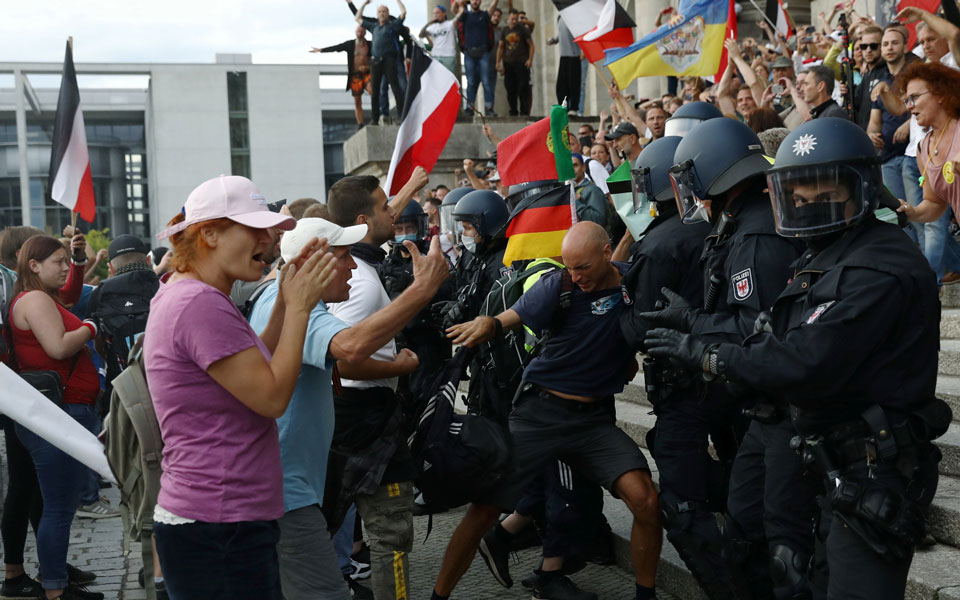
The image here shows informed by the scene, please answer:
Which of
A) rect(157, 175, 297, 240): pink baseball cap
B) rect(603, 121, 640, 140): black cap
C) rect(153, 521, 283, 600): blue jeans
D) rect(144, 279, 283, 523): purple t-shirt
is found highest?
rect(603, 121, 640, 140): black cap

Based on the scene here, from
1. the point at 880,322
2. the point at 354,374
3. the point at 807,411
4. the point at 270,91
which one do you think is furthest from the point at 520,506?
the point at 270,91

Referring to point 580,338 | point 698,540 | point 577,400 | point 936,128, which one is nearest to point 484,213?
point 580,338

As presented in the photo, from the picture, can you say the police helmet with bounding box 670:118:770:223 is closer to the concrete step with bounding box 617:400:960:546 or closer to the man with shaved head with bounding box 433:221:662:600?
the man with shaved head with bounding box 433:221:662:600

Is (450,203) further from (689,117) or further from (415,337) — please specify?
(689,117)

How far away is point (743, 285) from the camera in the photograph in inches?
164

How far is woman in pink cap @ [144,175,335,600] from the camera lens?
3.02 m

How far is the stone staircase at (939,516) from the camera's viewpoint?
431 centimetres

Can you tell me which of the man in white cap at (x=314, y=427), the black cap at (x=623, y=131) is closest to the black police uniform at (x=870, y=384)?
the man in white cap at (x=314, y=427)

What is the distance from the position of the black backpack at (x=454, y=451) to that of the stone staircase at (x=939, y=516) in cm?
109

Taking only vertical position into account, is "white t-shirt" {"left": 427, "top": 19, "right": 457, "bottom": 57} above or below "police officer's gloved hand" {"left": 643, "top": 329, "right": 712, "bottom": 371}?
above

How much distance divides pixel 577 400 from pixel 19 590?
3481mm

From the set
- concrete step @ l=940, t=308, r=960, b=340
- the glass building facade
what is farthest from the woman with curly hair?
the glass building facade

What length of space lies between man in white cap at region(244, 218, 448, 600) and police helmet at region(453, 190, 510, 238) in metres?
3.14

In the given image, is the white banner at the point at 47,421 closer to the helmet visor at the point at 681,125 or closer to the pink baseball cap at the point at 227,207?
the pink baseball cap at the point at 227,207
